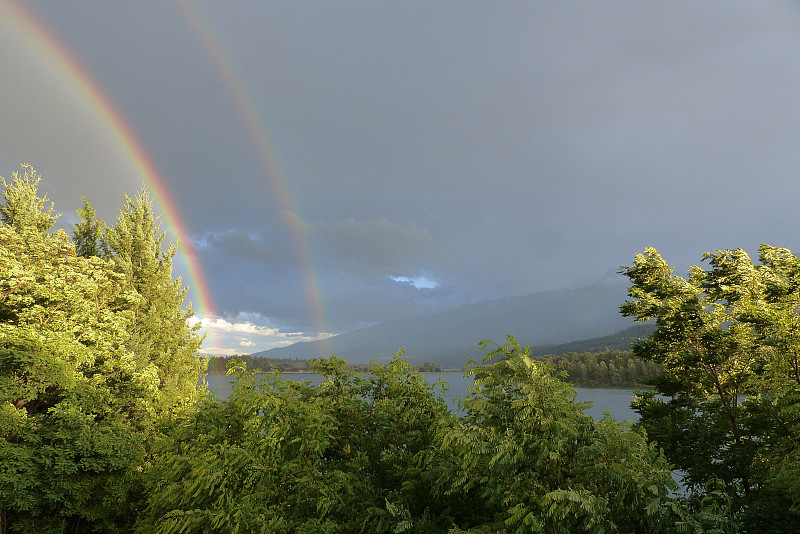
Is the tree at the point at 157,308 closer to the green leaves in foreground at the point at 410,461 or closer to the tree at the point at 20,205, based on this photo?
the tree at the point at 20,205

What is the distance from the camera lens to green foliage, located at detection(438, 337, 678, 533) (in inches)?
153

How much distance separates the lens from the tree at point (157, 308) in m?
20.9

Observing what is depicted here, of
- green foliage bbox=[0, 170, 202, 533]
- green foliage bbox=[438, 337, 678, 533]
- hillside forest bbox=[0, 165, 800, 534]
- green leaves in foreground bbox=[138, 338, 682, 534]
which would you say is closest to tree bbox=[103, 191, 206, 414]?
hillside forest bbox=[0, 165, 800, 534]

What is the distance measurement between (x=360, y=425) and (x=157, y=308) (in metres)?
19.4

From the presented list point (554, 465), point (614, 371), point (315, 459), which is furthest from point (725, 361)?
point (614, 371)

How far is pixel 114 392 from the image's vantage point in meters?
16.4

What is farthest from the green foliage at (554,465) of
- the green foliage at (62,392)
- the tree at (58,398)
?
the tree at (58,398)

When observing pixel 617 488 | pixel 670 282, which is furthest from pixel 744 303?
pixel 617 488

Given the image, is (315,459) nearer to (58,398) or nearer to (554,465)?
(554,465)

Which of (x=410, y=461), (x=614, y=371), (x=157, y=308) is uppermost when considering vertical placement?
(x=157, y=308)

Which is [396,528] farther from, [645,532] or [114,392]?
[114,392]

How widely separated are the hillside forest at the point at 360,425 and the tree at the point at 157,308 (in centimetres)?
11

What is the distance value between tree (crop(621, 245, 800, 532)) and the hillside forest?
0.29ft

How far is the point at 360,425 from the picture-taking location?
7.08 metres
